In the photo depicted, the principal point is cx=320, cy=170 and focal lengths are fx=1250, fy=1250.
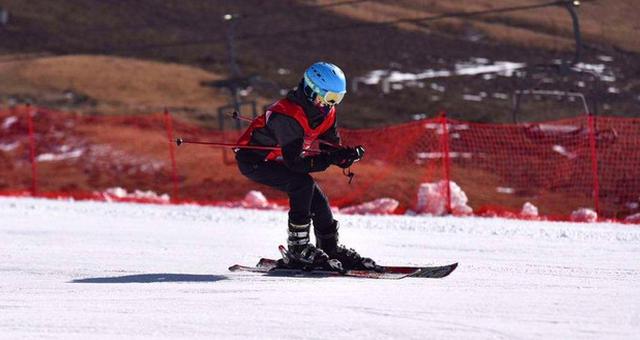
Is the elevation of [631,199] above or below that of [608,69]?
below

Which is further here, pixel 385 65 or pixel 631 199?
pixel 385 65

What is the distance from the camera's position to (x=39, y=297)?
815cm

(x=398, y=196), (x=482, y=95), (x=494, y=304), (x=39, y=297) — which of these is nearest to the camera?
(x=494, y=304)

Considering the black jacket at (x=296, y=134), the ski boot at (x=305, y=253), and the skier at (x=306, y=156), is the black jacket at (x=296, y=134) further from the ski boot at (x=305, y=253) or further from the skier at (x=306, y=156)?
the ski boot at (x=305, y=253)

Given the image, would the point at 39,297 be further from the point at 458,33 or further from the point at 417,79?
the point at 458,33

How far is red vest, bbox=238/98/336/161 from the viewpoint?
884 cm

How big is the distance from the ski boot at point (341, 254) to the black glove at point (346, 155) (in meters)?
0.73

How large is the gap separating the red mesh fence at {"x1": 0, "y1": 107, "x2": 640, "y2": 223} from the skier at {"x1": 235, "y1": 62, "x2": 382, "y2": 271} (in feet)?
33.8

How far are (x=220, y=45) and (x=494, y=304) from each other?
5230cm

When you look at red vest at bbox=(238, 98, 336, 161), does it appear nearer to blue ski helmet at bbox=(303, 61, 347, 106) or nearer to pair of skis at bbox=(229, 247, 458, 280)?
blue ski helmet at bbox=(303, 61, 347, 106)

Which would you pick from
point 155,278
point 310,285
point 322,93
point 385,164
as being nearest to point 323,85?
point 322,93

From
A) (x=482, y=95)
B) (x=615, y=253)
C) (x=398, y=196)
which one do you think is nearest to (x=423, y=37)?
(x=482, y=95)

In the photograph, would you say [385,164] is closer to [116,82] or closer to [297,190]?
[297,190]

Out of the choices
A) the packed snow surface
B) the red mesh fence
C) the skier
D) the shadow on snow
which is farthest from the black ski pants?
the red mesh fence
